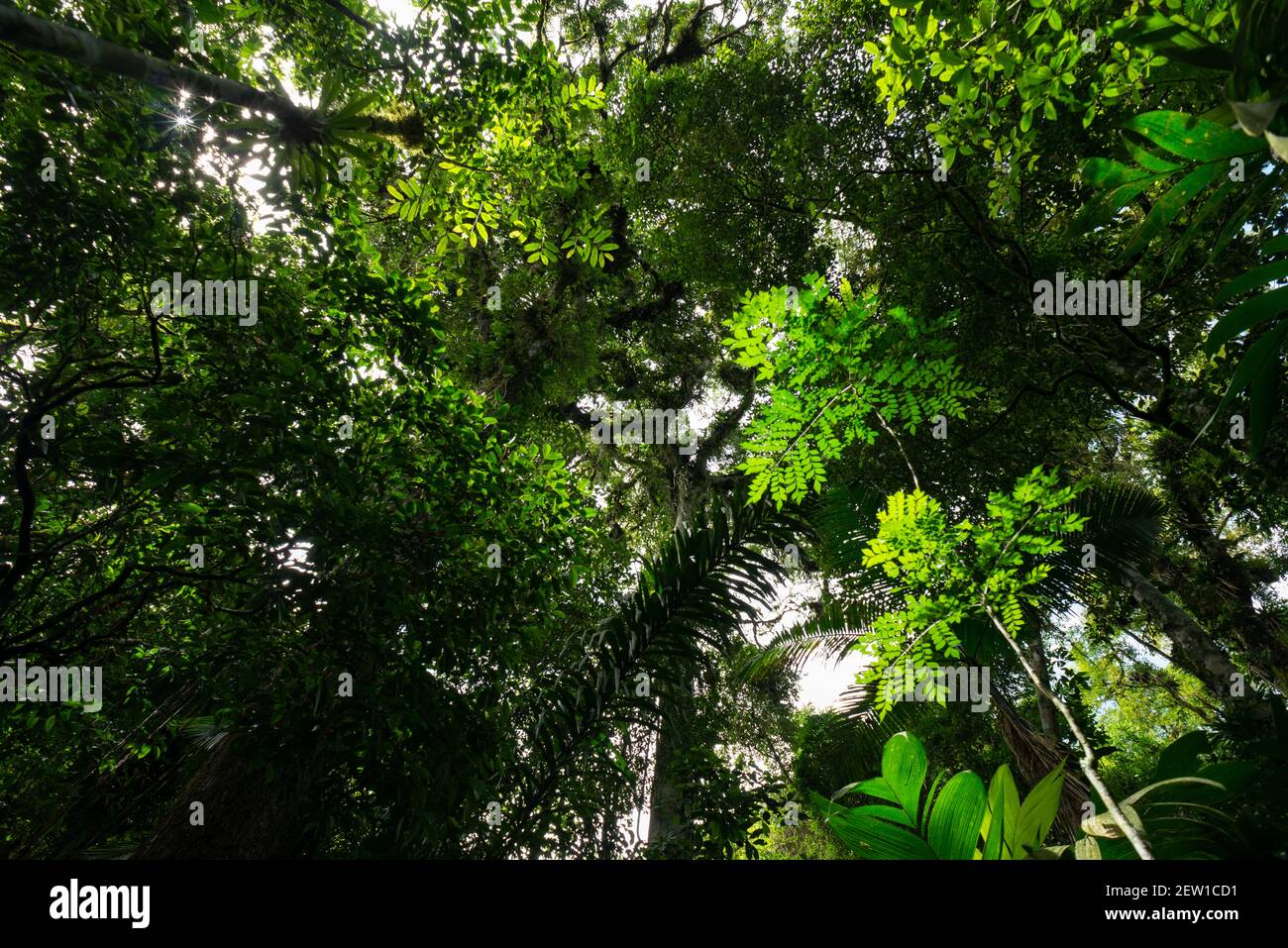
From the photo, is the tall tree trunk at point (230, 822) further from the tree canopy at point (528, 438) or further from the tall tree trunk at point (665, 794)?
the tall tree trunk at point (665, 794)

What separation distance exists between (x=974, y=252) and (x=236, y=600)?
5.93 metres

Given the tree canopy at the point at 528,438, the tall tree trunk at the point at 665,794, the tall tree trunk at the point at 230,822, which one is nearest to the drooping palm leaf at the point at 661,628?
the tree canopy at the point at 528,438

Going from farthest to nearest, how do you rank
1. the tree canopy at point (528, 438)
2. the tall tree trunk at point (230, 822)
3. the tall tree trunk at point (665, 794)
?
the tall tree trunk at point (665, 794) < the tall tree trunk at point (230, 822) < the tree canopy at point (528, 438)

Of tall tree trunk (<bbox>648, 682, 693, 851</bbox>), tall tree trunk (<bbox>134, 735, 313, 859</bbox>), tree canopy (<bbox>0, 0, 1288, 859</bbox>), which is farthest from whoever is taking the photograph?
tall tree trunk (<bbox>648, 682, 693, 851</bbox>)

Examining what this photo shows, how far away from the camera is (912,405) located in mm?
2211

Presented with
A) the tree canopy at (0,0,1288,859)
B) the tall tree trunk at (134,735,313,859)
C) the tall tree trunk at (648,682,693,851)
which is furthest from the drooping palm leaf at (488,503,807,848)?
the tall tree trunk at (648,682,693,851)

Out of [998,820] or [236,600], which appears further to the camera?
[236,600]

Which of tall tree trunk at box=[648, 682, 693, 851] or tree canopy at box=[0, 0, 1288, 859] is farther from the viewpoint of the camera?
tall tree trunk at box=[648, 682, 693, 851]

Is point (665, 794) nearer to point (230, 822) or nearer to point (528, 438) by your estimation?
Answer: point (230, 822)

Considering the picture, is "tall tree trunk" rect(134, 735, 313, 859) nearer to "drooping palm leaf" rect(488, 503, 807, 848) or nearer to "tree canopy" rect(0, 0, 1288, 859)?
"tree canopy" rect(0, 0, 1288, 859)

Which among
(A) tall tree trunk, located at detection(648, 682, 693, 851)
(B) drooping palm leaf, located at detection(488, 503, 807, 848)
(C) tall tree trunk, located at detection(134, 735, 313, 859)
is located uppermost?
(B) drooping palm leaf, located at detection(488, 503, 807, 848)

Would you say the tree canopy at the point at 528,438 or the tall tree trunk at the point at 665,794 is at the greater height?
the tree canopy at the point at 528,438
